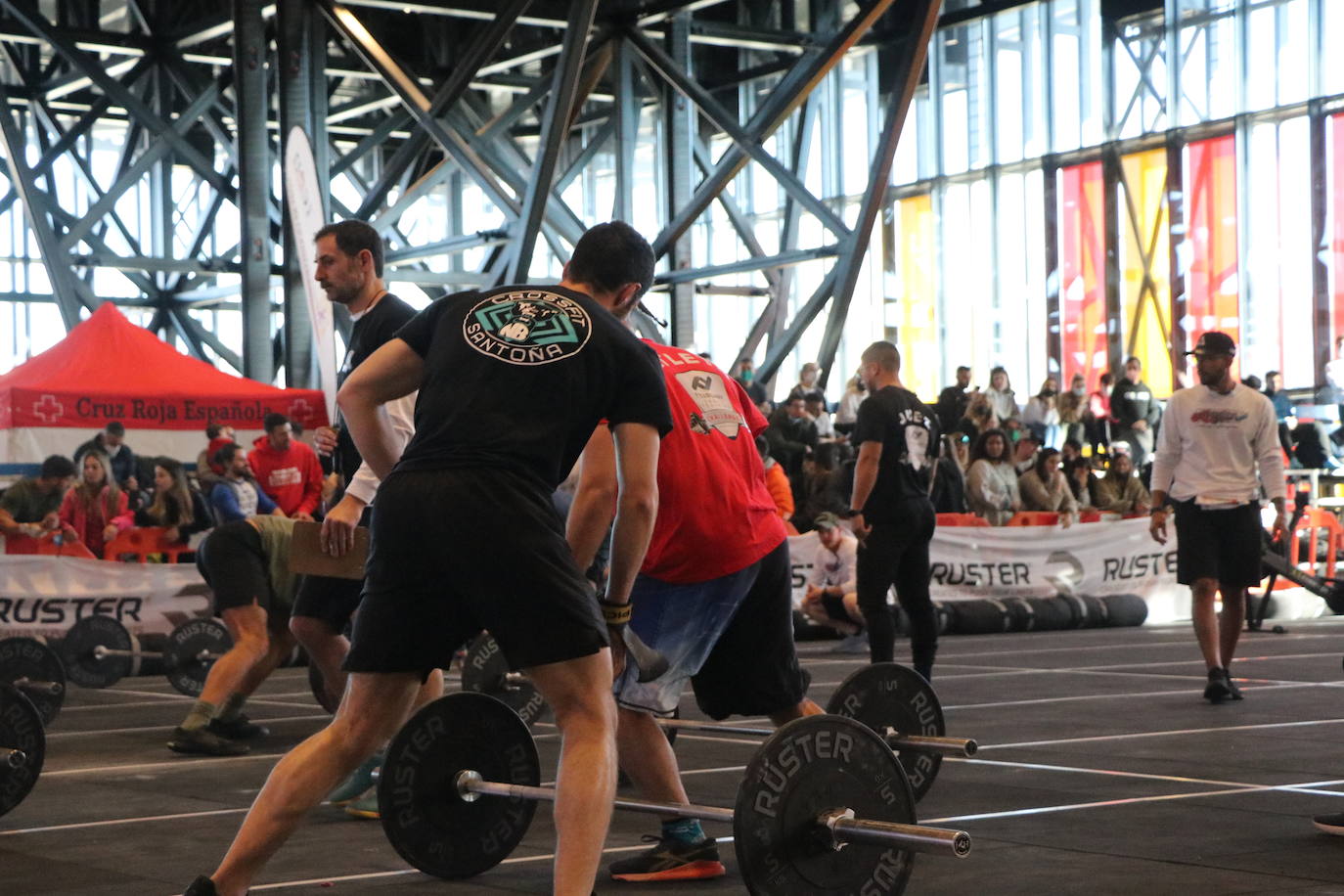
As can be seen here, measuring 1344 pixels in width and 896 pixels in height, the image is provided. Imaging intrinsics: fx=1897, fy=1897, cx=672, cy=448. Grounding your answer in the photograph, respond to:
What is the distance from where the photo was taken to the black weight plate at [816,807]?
3.97 metres

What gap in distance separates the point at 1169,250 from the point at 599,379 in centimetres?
2446

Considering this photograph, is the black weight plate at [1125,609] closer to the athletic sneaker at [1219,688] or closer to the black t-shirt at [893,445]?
the athletic sneaker at [1219,688]

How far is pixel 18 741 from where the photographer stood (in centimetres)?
575

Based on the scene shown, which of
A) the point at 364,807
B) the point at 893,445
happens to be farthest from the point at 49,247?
the point at 364,807

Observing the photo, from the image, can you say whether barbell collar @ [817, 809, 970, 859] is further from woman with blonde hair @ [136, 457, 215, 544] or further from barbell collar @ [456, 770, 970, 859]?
woman with blonde hair @ [136, 457, 215, 544]

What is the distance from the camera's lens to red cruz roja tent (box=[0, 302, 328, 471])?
52.0ft

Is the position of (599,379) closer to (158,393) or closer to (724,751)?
(724,751)

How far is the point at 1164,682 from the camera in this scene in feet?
33.7

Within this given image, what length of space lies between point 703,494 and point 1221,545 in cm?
476

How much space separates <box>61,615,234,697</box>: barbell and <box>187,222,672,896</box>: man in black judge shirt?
261 inches

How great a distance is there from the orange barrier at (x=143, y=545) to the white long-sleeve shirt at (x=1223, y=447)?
7.78 m

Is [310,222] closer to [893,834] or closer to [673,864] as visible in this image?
[673,864]

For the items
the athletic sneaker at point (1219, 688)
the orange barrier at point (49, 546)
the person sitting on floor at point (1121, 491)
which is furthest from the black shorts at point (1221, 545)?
the person sitting on floor at point (1121, 491)

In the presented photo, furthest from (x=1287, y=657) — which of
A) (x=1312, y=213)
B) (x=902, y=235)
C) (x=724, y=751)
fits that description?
(x=902, y=235)
